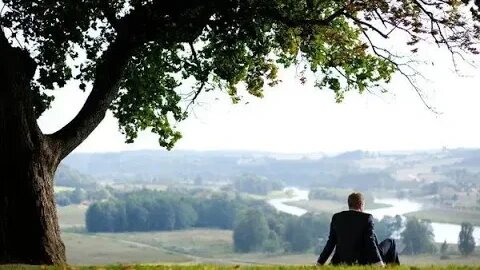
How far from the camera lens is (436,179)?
627 ft

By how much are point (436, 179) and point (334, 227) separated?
18934 centimetres

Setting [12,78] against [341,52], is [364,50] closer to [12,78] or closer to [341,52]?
[341,52]

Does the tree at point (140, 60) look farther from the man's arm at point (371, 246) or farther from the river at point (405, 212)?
the river at point (405, 212)

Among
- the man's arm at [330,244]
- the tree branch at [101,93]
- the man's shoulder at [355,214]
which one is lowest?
the man's arm at [330,244]

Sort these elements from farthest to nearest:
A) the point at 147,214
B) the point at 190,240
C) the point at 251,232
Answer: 1. the point at 147,214
2. the point at 190,240
3. the point at 251,232

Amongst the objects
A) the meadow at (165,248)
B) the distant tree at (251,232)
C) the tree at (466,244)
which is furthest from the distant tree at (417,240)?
the distant tree at (251,232)

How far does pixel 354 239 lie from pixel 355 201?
56 centimetres

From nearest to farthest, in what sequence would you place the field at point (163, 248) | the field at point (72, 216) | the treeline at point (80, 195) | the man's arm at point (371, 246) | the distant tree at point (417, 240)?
the man's arm at point (371, 246) → the distant tree at point (417, 240) → the field at point (163, 248) → the field at point (72, 216) → the treeline at point (80, 195)

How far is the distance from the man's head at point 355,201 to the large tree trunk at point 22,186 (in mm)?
5425

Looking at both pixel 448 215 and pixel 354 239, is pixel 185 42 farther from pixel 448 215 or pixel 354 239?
pixel 448 215

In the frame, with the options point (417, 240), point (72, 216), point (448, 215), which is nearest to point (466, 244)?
point (417, 240)

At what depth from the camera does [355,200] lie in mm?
9930

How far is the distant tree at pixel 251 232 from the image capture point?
127 meters

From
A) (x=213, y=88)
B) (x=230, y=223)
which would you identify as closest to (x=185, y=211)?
(x=230, y=223)
